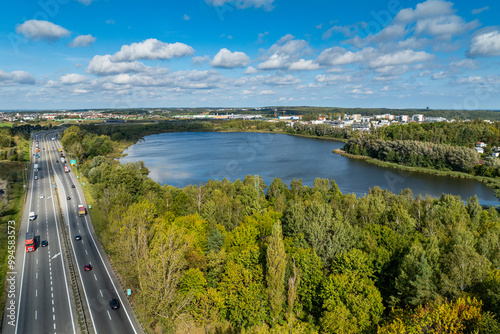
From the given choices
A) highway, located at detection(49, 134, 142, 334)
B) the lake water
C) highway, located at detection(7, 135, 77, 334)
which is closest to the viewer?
highway, located at detection(7, 135, 77, 334)

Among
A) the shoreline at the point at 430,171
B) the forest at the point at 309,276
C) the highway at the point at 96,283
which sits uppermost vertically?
the forest at the point at 309,276

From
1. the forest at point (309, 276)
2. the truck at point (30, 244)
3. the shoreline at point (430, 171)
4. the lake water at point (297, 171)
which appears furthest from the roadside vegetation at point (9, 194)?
the shoreline at point (430, 171)

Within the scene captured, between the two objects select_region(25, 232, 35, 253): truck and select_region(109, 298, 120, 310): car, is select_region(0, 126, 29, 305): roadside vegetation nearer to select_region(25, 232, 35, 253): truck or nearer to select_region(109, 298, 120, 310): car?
select_region(25, 232, 35, 253): truck

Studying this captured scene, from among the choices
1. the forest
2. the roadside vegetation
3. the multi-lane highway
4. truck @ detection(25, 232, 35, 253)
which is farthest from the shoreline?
the roadside vegetation

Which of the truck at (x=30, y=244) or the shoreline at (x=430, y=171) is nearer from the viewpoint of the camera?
the truck at (x=30, y=244)

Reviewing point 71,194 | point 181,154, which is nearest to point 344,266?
point 71,194

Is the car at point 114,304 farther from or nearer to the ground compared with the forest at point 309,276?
nearer to the ground

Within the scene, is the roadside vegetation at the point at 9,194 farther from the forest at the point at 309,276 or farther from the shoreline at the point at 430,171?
the shoreline at the point at 430,171

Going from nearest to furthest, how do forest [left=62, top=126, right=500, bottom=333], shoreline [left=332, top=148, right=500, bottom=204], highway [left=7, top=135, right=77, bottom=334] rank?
forest [left=62, top=126, right=500, bottom=333] → highway [left=7, top=135, right=77, bottom=334] → shoreline [left=332, top=148, right=500, bottom=204]

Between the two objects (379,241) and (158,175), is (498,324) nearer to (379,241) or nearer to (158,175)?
(379,241)
